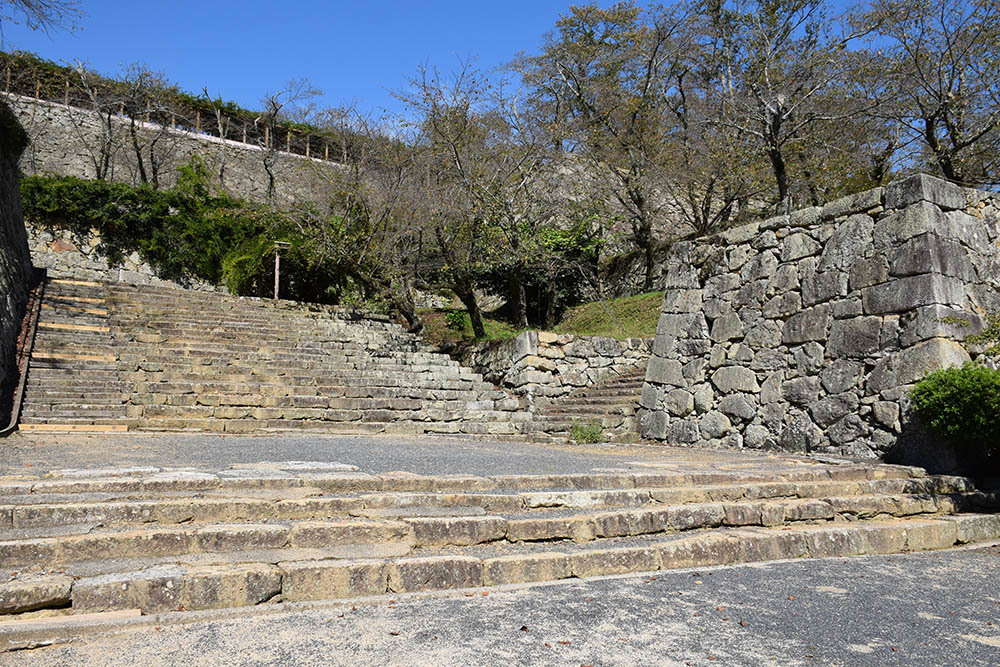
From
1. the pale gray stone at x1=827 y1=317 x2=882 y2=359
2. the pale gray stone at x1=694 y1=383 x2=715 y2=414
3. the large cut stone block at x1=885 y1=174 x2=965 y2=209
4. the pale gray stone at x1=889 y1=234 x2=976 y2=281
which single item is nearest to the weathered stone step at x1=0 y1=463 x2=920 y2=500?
the pale gray stone at x1=827 y1=317 x2=882 y2=359

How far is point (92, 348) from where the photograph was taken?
11.1m

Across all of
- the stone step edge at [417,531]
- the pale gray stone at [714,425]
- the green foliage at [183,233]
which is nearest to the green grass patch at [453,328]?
the green foliage at [183,233]

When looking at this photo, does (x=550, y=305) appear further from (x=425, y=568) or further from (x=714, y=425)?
(x=425, y=568)

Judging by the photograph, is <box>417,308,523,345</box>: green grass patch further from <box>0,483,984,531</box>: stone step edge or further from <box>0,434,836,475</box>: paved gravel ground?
<box>0,483,984,531</box>: stone step edge

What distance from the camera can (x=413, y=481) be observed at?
15.0 ft

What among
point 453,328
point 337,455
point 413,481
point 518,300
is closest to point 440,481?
point 413,481

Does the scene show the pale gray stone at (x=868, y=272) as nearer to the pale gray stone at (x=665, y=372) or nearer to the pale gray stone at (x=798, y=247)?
the pale gray stone at (x=798, y=247)

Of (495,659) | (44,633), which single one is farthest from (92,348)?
(495,659)

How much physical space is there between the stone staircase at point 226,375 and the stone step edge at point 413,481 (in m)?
5.52

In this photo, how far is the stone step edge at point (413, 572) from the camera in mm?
2707

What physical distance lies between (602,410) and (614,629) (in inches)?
332

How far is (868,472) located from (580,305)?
44.8 ft

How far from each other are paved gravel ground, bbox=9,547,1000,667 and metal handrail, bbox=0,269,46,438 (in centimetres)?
→ 690

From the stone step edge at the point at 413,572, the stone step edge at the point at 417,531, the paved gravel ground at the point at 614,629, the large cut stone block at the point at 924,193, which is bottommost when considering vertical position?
the paved gravel ground at the point at 614,629
